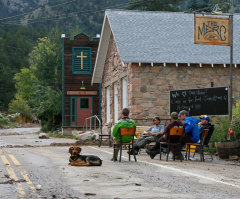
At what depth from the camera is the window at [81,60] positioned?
3819 centimetres

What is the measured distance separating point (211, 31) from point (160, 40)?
8.30 metres

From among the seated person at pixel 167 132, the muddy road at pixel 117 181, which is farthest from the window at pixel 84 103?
the muddy road at pixel 117 181

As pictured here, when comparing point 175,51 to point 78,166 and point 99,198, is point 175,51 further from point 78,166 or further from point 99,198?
point 99,198

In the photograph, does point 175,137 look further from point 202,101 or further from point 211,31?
point 202,101

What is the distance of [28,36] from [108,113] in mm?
101593

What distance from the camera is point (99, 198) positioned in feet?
24.5

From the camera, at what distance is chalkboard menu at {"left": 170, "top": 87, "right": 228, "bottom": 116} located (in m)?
20.4

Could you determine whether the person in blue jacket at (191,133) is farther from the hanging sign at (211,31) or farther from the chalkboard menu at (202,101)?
the chalkboard menu at (202,101)

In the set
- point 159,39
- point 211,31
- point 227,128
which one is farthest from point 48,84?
point 227,128

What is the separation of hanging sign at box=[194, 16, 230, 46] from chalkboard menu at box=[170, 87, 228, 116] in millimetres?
2747

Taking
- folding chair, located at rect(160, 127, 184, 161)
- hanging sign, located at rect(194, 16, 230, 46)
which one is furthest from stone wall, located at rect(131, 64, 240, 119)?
folding chair, located at rect(160, 127, 184, 161)

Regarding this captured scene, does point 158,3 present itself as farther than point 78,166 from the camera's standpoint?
Yes

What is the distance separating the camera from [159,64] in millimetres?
24656

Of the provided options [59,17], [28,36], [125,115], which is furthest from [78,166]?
[59,17]
